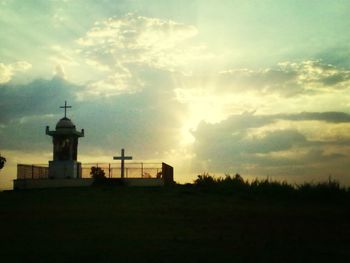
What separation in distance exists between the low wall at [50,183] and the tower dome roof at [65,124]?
5.55 m

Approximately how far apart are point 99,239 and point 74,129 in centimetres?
3509

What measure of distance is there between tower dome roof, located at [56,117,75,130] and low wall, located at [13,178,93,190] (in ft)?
18.2

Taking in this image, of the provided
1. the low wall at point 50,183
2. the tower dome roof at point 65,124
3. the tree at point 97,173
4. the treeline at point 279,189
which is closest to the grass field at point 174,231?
the treeline at point 279,189

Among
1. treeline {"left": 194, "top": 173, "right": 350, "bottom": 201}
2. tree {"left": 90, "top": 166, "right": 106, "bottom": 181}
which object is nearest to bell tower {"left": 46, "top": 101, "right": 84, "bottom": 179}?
tree {"left": 90, "top": 166, "right": 106, "bottom": 181}

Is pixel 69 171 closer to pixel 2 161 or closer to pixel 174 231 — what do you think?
pixel 2 161

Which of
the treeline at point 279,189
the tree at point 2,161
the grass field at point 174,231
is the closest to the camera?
the grass field at point 174,231

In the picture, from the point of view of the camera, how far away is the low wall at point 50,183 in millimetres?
44688

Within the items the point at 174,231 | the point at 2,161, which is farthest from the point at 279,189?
the point at 2,161

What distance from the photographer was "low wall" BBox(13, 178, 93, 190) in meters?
44.7

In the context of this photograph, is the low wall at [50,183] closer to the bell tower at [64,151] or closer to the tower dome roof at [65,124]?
the bell tower at [64,151]

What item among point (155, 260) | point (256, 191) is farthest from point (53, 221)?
point (256, 191)

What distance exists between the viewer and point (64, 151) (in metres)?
46.6

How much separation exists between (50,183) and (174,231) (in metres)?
32.8

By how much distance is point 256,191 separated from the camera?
31047 mm
